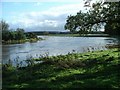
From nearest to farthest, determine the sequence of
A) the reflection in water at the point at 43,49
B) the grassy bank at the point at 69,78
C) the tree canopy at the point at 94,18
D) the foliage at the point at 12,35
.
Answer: the grassy bank at the point at 69,78 < the tree canopy at the point at 94,18 < the reflection in water at the point at 43,49 < the foliage at the point at 12,35

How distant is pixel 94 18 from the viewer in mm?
24016

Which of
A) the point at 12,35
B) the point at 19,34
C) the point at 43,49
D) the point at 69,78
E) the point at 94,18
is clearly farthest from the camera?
the point at 19,34

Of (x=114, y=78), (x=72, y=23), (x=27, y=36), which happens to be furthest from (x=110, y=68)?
(x=27, y=36)

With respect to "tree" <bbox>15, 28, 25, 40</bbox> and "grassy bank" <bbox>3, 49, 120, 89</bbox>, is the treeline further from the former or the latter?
"grassy bank" <bbox>3, 49, 120, 89</bbox>

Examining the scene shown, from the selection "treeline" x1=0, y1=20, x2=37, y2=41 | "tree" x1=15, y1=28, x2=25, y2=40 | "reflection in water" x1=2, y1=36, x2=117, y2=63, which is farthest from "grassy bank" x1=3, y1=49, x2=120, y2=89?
"tree" x1=15, y1=28, x2=25, y2=40

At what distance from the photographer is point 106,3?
938 inches

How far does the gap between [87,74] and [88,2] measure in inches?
368

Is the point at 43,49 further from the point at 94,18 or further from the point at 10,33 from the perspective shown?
the point at 10,33

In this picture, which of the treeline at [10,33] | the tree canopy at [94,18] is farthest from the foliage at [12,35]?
the tree canopy at [94,18]

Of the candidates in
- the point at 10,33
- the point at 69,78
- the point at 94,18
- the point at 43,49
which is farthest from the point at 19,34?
the point at 69,78

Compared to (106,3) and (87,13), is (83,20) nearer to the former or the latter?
(87,13)

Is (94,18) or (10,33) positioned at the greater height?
(94,18)

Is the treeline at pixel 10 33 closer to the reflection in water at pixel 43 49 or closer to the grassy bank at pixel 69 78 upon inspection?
the reflection in water at pixel 43 49

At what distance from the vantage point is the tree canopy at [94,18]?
23500 mm
